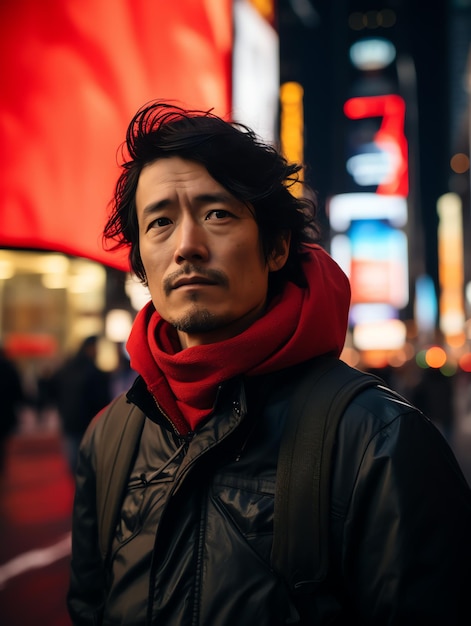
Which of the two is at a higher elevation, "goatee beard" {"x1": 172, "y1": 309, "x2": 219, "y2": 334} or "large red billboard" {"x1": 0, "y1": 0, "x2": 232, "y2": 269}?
"large red billboard" {"x1": 0, "y1": 0, "x2": 232, "y2": 269}

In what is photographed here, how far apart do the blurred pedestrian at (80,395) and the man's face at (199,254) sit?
5.77 metres

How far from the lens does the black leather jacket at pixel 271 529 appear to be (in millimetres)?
1641

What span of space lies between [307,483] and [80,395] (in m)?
6.33

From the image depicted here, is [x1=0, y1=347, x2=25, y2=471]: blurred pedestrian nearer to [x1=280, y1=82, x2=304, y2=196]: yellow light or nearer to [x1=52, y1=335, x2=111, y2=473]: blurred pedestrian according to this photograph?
[x1=52, y1=335, x2=111, y2=473]: blurred pedestrian

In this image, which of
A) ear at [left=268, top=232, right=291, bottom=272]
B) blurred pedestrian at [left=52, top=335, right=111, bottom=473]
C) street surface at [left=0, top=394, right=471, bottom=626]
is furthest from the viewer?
blurred pedestrian at [left=52, top=335, right=111, bottom=473]

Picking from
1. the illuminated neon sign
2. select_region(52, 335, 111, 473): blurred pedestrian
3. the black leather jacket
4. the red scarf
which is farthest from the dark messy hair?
the illuminated neon sign

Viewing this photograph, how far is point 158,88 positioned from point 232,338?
249 cm

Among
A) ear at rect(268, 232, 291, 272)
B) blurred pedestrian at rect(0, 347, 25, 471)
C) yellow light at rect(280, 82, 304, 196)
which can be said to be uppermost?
yellow light at rect(280, 82, 304, 196)

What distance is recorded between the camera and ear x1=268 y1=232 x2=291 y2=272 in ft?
7.36

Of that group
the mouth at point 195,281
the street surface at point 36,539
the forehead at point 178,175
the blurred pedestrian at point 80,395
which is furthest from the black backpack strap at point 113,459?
the blurred pedestrian at point 80,395

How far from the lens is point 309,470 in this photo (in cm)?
173

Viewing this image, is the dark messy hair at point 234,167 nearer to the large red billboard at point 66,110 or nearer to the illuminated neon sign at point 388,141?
the large red billboard at point 66,110

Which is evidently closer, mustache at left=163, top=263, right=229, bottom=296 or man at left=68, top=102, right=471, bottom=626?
man at left=68, top=102, right=471, bottom=626

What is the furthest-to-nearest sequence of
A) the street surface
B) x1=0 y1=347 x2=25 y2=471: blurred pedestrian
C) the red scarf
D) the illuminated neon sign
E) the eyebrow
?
the illuminated neon sign → x1=0 y1=347 x2=25 y2=471: blurred pedestrian → the street surface → the eyebrow → the red scarf
